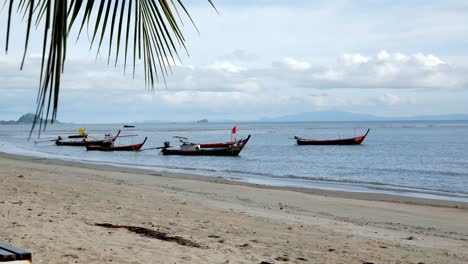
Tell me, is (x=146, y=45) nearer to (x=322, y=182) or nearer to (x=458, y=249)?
(x=458, y=249)

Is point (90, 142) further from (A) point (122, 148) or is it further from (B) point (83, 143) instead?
(A) point (122, 148)

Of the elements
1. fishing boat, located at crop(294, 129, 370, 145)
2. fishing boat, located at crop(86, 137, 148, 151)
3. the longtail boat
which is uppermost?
fishing boat, located at crop(294, 129, 370, 145)

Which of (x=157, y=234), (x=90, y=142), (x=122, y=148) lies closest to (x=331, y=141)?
(x=122, y=148)

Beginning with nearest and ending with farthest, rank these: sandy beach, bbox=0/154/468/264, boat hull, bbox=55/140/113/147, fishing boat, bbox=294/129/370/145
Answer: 1. sandy beach, bbox=0/154/468/264
2. boat hull, bbox=55/140/113/147
3. fishing boat, bbox=294/129/370/145

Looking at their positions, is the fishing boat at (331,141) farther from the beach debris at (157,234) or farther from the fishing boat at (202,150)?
the beach debris at (157,234)

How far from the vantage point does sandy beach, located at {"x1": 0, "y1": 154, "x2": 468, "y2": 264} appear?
6496 mm

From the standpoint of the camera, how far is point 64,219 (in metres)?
8.31

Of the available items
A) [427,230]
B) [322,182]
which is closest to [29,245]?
[427,230]

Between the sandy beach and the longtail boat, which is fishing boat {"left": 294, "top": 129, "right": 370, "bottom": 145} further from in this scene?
the sandy beach

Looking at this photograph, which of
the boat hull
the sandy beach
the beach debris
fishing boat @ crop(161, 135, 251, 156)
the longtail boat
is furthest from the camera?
the longtail boat

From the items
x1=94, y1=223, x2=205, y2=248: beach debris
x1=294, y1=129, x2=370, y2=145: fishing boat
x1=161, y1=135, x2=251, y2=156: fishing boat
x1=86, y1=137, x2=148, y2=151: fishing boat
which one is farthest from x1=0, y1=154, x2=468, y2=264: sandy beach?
x1=294, y1=129, x2=370, y2=145: fishing boat

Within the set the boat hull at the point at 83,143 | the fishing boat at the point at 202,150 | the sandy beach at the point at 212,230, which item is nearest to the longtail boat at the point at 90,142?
the boat hull at the point at 83,143

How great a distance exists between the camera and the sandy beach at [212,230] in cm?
650

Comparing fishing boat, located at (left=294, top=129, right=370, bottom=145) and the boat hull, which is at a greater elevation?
fishing boat, located at (left=294, top=129, right=370, bottom=145)
